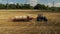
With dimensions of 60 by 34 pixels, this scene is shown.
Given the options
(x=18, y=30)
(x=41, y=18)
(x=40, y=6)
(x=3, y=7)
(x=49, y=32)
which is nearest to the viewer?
(x=49, y=32)

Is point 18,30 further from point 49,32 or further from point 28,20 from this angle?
point 28,20

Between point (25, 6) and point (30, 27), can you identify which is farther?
point (25, 6)

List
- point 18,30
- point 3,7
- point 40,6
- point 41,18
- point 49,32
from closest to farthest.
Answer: point 49,32 → point 18,30 → point 41,18 → point 40,6 → point 3,7

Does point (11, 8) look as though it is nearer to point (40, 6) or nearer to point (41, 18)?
point (40, 6)

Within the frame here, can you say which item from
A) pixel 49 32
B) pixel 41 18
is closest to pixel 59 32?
pixel 49 32

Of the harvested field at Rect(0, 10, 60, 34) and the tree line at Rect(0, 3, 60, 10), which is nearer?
the harvested field at Rect(0, 10, 60, 34)

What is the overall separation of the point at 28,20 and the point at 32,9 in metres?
6.72

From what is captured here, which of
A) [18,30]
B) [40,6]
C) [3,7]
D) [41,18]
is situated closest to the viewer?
[18,30]

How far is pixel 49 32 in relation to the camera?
848 centimetres

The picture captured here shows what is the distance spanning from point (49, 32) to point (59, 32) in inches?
14.4

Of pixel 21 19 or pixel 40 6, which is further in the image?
pixel 40 6

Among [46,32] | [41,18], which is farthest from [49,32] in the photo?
[41,18]

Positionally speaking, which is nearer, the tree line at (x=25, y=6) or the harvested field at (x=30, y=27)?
the harvested field at (x=30, y=27)

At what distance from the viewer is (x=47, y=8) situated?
728 inches
